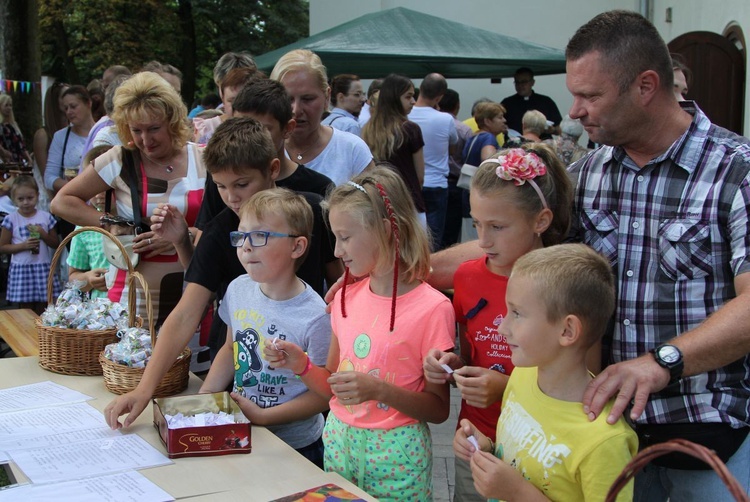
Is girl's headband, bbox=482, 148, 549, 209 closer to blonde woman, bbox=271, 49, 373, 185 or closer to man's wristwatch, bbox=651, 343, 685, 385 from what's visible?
man's wristwatch, bbox=651, 343, 685, 385

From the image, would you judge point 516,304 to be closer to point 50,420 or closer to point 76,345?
point 50,420

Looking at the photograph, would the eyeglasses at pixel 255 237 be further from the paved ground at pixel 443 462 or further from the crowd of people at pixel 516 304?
the paved ground at pixel 443 462

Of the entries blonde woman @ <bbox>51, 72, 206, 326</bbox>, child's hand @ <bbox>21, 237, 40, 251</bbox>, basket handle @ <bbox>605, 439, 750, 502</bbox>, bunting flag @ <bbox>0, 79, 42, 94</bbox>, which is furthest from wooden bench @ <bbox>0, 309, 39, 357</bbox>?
bunting flag @ <bbox>0, 79, 42, 94</bbox>

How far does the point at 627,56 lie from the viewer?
202 centimetres

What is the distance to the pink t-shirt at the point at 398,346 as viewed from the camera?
7.54 feet

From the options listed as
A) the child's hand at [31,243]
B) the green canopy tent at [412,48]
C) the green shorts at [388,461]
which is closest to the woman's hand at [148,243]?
the green shorts at [388,461]

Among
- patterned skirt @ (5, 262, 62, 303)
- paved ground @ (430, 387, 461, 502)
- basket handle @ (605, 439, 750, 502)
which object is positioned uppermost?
basket handle @ (605, 439, 750, 502)

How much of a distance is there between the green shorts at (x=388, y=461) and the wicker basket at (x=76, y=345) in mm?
1075

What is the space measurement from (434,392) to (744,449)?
811 millimetres

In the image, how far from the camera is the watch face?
1812mm

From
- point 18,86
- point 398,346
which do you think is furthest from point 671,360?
point 18,86

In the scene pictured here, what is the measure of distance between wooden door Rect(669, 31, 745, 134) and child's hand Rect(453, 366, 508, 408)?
299 inches

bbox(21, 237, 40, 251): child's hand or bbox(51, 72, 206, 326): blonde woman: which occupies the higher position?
bbox(51, 72, 206, 326): blonde woman

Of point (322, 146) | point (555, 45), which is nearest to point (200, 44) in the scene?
point (555, 45)
